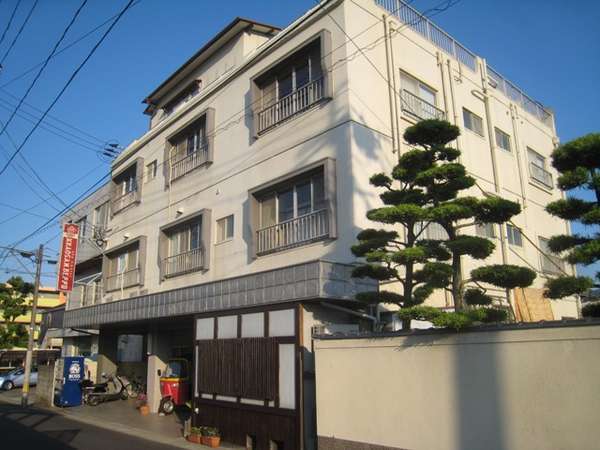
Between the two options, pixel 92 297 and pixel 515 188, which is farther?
pixel 92 297

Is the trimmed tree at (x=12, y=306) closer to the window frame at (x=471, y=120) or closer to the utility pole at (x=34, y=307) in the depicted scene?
the utility pole at (x=34, y=307)

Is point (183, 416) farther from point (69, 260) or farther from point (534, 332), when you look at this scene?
point (534, 332)

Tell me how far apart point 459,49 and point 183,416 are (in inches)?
619

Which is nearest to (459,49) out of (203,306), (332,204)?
(332,204)

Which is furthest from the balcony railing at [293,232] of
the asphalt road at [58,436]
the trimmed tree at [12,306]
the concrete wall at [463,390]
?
the trimmed tree at [12,306]

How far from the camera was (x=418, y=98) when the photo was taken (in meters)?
15.0

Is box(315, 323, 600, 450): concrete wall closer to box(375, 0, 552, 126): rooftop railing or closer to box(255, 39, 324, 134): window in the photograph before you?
box(255, 39, 324, 134): window

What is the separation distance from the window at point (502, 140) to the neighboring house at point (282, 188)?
0.09m

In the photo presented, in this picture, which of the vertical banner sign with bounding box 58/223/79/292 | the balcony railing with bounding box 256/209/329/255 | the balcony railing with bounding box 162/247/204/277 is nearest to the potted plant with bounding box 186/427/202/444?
the balcony railing with bounding box 256/209/329/255

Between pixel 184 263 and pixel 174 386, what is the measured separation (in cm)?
434

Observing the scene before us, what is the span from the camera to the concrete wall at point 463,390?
256 inches

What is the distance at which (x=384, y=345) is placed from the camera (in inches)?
354

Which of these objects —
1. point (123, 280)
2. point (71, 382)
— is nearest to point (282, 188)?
point (123, 280)

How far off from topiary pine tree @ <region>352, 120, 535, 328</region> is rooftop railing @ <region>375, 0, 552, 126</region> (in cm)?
662
